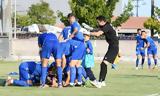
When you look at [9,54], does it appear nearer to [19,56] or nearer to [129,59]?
[19,56]

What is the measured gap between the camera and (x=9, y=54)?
32.9m

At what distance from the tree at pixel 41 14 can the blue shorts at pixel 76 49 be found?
253ft

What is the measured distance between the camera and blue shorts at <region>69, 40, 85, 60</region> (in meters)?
15.1

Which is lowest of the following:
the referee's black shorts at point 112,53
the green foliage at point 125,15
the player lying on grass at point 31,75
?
the player lying on grass at point 31,75

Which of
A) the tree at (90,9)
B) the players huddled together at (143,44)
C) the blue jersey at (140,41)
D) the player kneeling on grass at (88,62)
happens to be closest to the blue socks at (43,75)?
the player kneeling on grass at (88,62)

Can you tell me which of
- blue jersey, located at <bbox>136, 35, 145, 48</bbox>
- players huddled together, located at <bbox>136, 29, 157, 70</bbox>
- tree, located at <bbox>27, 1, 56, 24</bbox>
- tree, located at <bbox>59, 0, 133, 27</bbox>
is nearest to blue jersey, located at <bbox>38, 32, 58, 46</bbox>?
players huddled together, located at <bbox>136, 29, 157, 70</bbox>

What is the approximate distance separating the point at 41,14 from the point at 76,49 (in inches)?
3108

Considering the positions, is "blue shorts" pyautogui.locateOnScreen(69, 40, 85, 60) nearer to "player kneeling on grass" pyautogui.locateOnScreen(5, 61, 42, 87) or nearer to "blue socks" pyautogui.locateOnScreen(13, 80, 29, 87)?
"player kneeling on grass" pyautogui.locateOnScreen(5, 61, 42, 87)

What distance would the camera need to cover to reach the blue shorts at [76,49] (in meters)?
15.1

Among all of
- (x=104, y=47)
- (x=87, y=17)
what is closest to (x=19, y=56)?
(x=104, y=47)

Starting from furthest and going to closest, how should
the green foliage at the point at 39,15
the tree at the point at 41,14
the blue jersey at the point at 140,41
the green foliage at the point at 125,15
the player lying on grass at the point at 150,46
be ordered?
1. the green foliage at the point at 39,15
2. the tree at the point at 41,14
3. the green foliage at the point at 125,15
4. the blue jersey at the point at 140,41
5. the player lying on grass at the point at 150,46

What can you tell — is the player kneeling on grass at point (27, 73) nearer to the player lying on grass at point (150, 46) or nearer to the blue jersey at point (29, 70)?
the blue jersey at point (29, 70)

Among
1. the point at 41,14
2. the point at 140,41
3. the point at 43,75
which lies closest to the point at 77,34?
the point at 43,75

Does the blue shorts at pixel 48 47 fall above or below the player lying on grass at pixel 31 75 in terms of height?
above
